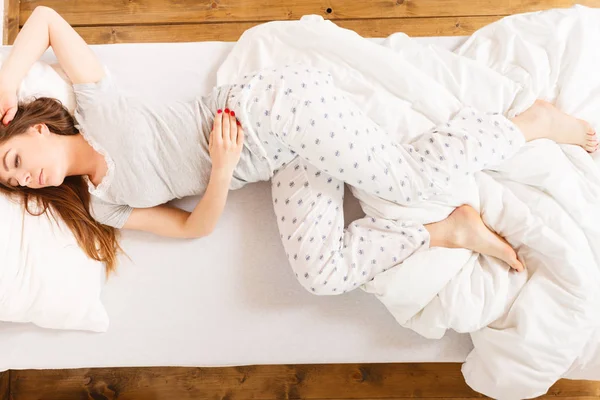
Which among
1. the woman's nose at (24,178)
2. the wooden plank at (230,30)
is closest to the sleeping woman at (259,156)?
the woman's nose at (24,178)

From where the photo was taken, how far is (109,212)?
3.65ft

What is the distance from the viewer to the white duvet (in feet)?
3.26

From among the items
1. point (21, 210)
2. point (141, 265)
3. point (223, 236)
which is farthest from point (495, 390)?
point (21, 210)

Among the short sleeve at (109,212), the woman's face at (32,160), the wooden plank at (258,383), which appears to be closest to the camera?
the woman's face at (32,160)

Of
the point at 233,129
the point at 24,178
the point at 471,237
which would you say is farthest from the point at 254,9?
the point at 471,237

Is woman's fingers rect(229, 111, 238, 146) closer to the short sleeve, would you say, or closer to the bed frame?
the short sleeve

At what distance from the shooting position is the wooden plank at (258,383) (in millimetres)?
1416

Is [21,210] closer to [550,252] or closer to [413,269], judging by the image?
[413,269]

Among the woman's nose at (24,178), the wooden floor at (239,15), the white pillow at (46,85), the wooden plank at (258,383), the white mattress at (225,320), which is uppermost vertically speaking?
the wooden floor at (239,15)

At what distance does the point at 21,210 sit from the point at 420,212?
0.87 meters

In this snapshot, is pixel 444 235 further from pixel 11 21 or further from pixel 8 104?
pixel 11 21

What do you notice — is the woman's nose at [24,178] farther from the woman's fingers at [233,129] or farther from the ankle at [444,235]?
the ankle at [444,235]

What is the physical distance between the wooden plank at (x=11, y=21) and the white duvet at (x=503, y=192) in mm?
850

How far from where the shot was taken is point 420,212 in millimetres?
1076
